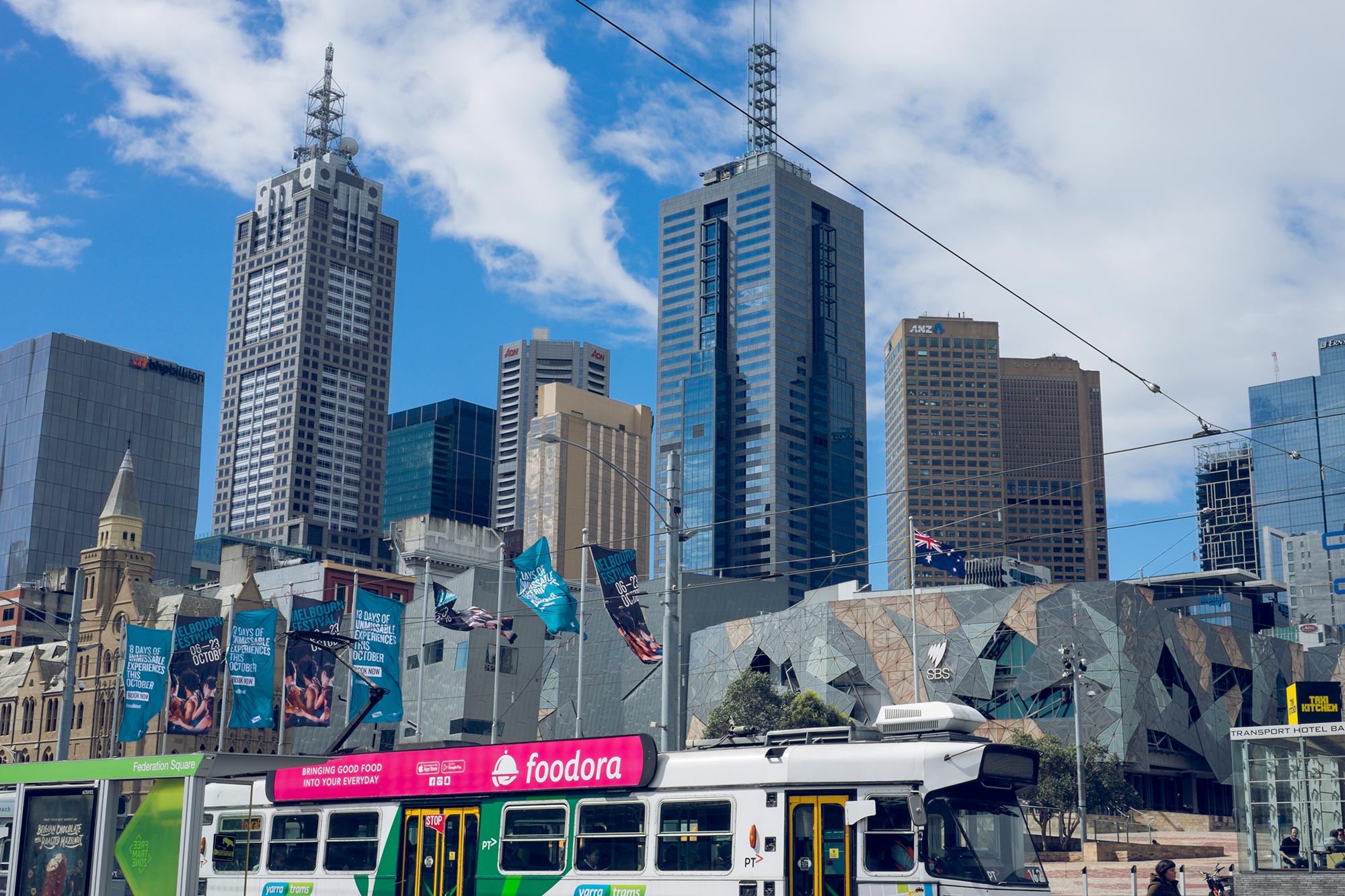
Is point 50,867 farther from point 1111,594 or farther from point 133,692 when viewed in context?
point 1111,594

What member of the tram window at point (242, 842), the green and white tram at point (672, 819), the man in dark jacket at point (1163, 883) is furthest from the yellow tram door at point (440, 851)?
the man in dark jacket at point (1163, 883)

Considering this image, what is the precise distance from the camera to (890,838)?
17.6 m

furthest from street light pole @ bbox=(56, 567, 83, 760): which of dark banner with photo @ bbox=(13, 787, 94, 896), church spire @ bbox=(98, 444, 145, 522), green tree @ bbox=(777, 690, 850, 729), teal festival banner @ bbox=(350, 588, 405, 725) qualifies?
church spire @ bbox=(98, 444, 145, 522)

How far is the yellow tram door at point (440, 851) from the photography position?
2103cm

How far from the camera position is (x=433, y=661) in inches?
4139

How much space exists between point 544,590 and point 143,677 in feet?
59.8

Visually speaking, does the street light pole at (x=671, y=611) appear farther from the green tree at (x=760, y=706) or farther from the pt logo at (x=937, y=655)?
the green tree at (x=760, y=706)

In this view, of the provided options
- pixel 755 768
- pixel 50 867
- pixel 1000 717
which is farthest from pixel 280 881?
pixel 1000 717

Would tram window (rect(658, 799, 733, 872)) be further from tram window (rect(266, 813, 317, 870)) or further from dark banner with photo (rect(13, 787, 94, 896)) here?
dark banner with photo (rect(13, 787, 94, 896))

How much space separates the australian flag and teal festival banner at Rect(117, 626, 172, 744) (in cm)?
3329

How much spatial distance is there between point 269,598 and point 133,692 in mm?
86433

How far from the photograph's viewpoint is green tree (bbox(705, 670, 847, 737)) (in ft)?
A: 273

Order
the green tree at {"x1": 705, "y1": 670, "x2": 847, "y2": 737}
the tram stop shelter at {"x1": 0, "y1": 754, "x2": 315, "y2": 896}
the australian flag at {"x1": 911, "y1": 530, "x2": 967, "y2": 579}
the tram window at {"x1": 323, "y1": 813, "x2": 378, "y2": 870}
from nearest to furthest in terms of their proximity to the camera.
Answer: the tram window at {"x1": 323, "y1": 813, "x2": 378, "y2": 870} → the tram stop shelter at {"x1": 0, "y1": 754, "x2": 315, "y2": 896} → the australian flag at {"x1": 911, "y1": 530, "x2": 967, "y2": 579} → the green tree at {"x1": 705, "y1": 670, "x2": 847, "y2": 737}

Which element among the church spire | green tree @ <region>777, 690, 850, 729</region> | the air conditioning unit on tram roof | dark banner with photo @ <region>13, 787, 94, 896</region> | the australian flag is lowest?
dark banner with photo @ <region>13, 787, 94, 896</region>
